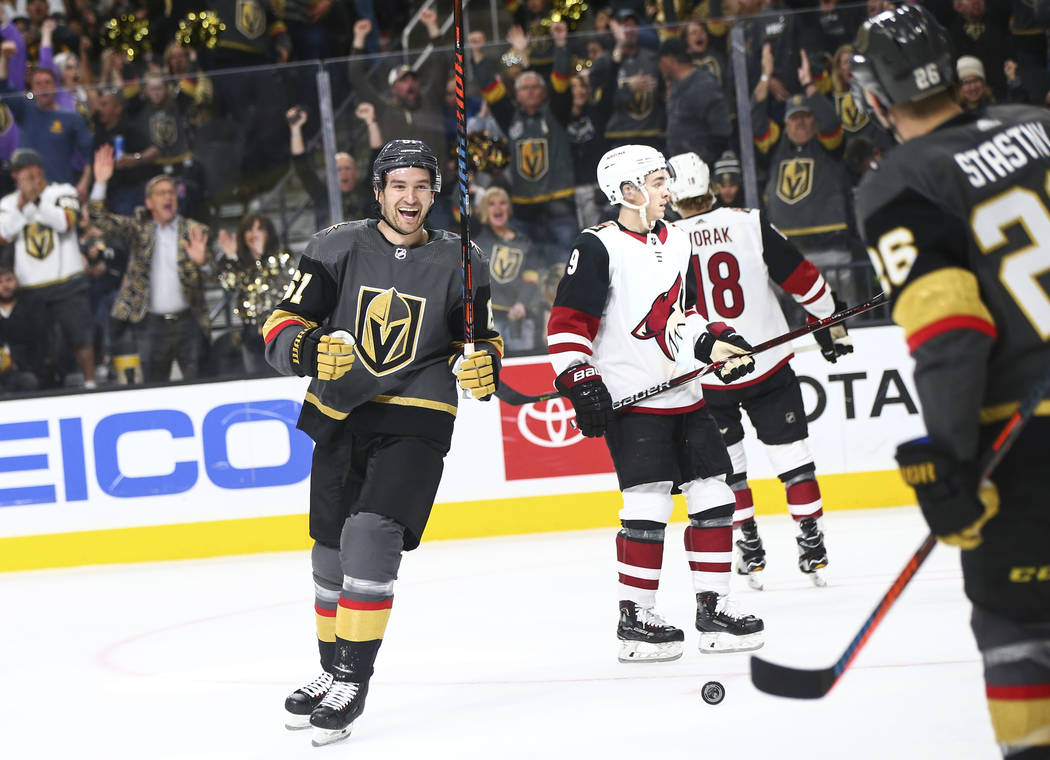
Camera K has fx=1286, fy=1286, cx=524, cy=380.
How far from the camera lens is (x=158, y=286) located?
7137 mm

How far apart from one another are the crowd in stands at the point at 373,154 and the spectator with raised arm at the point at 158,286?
0.4 inches

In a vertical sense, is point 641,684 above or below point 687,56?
below

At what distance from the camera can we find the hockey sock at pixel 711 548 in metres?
3.94

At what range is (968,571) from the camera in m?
1.99

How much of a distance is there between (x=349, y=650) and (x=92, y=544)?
370 centimetres

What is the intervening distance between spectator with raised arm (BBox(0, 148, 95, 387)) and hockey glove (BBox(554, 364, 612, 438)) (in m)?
4.07

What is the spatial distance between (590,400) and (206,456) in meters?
3.29

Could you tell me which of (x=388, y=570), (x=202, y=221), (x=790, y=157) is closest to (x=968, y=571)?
(x=388, y=570)

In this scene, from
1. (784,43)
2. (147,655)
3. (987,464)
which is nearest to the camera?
(987,464)

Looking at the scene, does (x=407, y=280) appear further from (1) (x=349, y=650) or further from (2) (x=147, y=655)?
(2) (x=147, y=655)

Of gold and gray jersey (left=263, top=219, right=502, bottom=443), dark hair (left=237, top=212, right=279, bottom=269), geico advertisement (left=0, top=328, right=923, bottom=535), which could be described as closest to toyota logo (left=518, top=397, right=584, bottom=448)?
geico advertisement (left=0, top=328, right=923, bottom=535)

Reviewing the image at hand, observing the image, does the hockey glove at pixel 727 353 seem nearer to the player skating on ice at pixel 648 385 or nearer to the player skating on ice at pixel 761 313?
the player skating on ice at pixel 648 385

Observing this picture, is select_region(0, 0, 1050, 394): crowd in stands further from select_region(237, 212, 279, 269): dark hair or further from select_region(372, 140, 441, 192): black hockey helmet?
select_region(372, 140, 441, 192): black hockey helmet

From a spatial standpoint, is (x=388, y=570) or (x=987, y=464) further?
(x=388, y=570)
